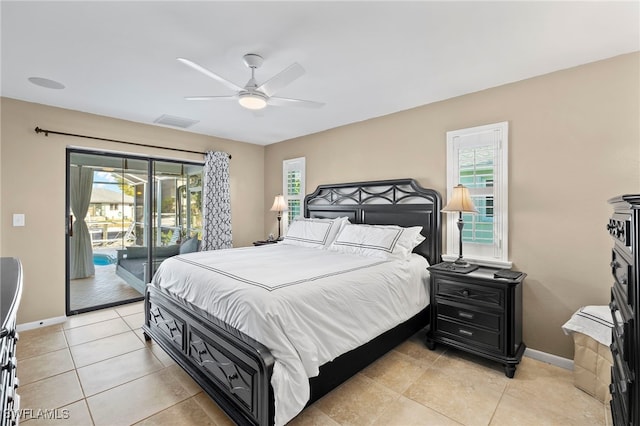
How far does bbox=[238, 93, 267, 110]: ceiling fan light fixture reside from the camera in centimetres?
236

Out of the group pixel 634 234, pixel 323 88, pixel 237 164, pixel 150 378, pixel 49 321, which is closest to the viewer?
pixel 634 234

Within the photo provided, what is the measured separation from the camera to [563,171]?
2639 mm

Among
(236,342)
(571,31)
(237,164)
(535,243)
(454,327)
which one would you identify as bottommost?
(454,327)

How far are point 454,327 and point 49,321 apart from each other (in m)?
4.56

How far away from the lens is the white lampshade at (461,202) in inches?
113

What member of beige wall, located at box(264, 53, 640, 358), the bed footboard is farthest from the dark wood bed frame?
beige wall, located at box(264, 53, 640, 358)

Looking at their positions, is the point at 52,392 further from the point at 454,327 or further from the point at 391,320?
the point at 454,327

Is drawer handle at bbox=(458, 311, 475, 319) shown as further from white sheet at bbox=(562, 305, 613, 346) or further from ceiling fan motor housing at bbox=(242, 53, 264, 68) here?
ceiling fan motor housing at bbox=(242, 53, 264, 68)

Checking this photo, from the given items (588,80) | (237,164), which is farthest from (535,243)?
(237,164)

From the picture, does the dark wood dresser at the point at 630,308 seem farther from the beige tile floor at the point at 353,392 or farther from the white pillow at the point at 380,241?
the white pillow at the point at 380,241

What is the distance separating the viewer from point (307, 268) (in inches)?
102

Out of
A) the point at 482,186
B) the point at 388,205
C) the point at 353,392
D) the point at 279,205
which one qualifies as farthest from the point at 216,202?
the point at 482,186

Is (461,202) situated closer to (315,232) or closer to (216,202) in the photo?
(315,232)

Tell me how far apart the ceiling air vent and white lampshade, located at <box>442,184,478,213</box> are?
3545 millimetres
